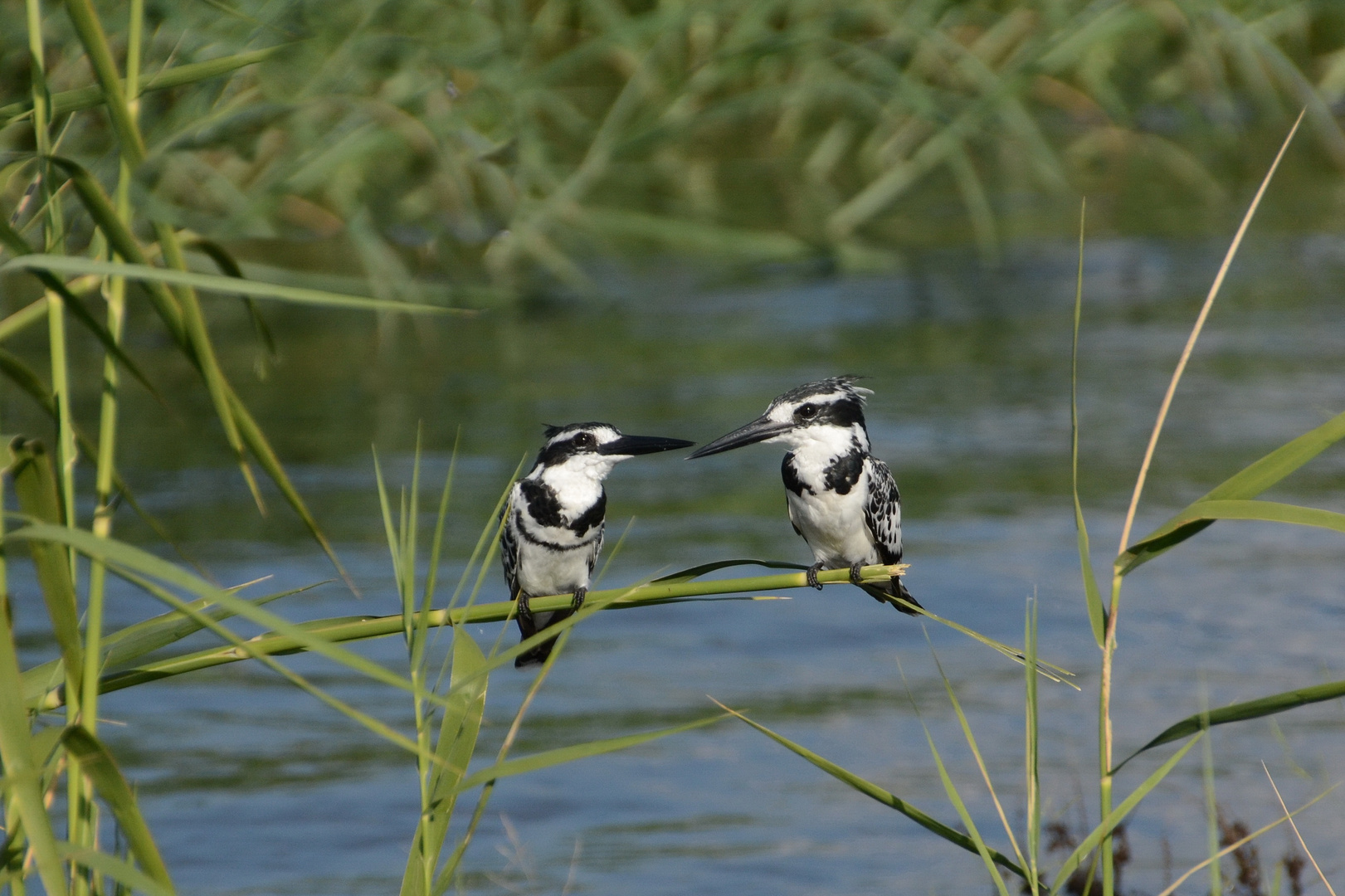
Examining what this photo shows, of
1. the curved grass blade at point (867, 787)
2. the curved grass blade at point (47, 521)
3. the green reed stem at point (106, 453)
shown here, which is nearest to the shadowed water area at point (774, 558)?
the curved grass blade at point (867, 787)

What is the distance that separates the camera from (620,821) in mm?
4262

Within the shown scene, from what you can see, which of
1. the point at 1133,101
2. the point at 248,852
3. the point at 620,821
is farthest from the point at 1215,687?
the point at 1133,101

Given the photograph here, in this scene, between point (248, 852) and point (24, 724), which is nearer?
point (24, 724)

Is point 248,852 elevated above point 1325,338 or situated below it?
below

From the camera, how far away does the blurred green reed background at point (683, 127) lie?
262 inches

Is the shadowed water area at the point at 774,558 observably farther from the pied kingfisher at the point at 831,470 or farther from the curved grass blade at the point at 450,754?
the pied kingfisher at the point at 831,470

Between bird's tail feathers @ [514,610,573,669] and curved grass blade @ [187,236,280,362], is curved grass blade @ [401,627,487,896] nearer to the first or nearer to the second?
curved grass blade @ [187,236,280,362]

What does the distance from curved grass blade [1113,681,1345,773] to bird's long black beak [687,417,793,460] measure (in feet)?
3.41

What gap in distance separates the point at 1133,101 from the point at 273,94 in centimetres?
705

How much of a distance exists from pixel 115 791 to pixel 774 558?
4.15 meters

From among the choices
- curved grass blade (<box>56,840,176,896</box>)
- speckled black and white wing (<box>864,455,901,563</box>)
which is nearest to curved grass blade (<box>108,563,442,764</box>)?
curved grass blade (<box>56,840,176,896</box>)

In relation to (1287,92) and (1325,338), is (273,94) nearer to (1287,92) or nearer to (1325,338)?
(1325,338)

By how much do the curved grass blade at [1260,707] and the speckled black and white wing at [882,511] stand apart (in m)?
1.18

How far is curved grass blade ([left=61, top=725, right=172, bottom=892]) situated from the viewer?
1797mm
